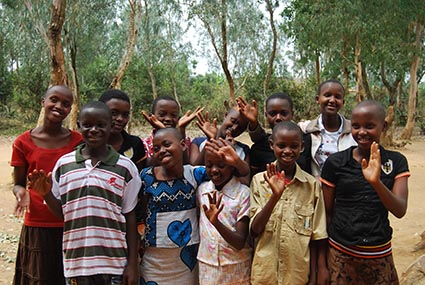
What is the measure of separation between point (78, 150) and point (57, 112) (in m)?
0.34

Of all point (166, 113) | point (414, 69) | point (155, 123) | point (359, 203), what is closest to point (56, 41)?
point (166, 113)

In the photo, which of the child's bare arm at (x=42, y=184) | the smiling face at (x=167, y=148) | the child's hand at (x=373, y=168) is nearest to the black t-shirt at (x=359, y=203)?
the child's hand at (x=373, y=168)

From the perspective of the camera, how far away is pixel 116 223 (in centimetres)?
210

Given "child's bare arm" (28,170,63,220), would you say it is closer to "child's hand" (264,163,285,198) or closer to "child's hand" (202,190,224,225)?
"child's hand" (202,190,224,225)

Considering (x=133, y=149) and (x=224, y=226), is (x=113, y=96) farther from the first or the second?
(x=224, y=226)

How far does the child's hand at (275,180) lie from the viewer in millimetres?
2021

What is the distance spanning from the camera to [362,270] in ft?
6.93

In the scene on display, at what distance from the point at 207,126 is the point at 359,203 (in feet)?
3.48

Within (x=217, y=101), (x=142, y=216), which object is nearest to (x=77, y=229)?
(x=142, y=216)

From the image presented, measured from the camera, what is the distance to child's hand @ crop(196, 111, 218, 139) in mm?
2707

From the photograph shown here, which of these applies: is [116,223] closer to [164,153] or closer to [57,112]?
[164,153]

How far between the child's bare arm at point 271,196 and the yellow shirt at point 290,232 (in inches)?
2.1

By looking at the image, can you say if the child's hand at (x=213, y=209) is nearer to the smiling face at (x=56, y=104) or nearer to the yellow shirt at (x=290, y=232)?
the yellow shirt at (x=290, y=232)

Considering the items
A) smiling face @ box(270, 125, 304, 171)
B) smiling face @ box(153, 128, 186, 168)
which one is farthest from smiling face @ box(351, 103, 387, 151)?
smiling face @ box(153, 128, 186, 168)
